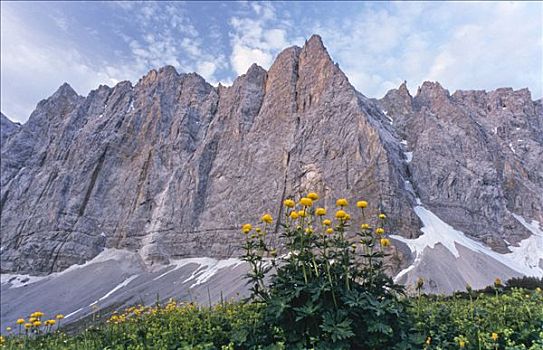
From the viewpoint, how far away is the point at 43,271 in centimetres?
9206

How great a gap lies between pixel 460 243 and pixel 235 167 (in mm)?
51640

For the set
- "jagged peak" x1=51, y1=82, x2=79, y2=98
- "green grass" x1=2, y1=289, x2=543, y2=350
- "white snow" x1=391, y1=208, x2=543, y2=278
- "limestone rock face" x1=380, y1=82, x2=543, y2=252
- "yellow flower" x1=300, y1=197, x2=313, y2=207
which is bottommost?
"white snow" x1=391, y1=208, x2=543, y2=278

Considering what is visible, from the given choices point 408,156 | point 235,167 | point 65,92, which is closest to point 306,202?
point 235,167

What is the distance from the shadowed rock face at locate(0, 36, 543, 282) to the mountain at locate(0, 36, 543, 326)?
36cm

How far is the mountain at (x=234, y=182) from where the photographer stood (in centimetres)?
7906

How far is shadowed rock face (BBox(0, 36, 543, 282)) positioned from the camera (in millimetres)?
85562

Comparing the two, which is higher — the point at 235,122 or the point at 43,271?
the point at 235,122

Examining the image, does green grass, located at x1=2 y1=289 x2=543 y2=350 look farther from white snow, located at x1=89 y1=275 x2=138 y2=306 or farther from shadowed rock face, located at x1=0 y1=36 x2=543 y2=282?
white snow, located at x1=89 y1=275 x2=138 y2=306

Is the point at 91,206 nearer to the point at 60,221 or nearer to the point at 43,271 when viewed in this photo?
the point at 60,221

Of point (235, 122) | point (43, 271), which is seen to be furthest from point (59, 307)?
point (235, 122)

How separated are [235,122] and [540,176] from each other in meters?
87.1

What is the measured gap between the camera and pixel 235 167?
3691 inches

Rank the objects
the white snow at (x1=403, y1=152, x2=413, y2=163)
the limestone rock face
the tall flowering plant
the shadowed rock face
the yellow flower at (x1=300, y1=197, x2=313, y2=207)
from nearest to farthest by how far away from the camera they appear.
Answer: the tall flowering plant < the yellow flower at (x1=300, y1=197, x2=313, y2=207) < the shadowed rock face < the limestone rock face < the white snow at (x1=403, y1=152, x2=413, y2=163)

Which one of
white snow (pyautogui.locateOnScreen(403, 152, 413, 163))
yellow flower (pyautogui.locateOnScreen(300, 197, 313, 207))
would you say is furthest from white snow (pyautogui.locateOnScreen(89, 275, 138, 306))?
yellow flower (pyautogui.locateOnScreen(300, 197, 313, 207))
